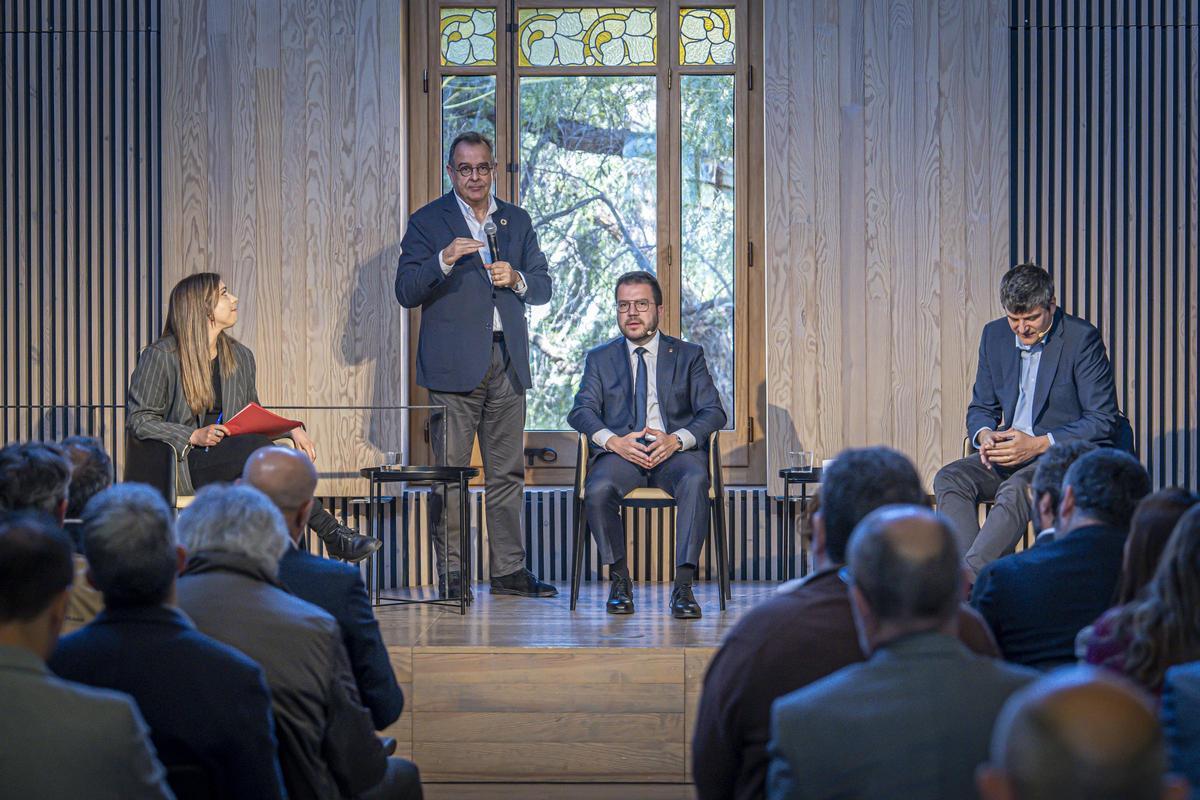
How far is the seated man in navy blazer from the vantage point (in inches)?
178

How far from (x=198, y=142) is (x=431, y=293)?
4.78 ft

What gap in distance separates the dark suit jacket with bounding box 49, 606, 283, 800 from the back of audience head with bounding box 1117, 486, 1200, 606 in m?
1.36

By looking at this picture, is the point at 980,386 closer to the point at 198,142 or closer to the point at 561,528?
the point at 561,528

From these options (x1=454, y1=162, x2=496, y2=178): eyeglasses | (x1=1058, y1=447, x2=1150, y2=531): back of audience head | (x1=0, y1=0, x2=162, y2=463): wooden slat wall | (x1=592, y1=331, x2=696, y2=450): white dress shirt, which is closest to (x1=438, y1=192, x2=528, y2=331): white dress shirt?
(x1=454, y1=162, x2=496, y2=178): eyeglasses

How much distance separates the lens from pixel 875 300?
217 inches

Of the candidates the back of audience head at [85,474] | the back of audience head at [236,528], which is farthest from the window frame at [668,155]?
the back of audience head at [236,528]

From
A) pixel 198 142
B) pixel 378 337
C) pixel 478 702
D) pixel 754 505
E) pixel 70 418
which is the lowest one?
pixel 478 702

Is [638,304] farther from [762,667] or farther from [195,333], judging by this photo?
[762,667]

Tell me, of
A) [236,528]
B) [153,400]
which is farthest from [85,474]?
[236,528]

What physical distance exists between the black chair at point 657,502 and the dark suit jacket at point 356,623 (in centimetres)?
201

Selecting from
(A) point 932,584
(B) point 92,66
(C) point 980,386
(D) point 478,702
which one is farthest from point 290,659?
(B) point 92,66

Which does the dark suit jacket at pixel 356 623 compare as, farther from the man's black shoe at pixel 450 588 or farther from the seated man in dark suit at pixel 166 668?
the man's black shoe at pixel 450 588

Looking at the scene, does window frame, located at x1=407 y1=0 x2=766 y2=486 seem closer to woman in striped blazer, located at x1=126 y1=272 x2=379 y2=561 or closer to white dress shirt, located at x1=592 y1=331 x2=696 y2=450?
white dress shirt, located at x1=592 y1=331 x2=696 y2=450

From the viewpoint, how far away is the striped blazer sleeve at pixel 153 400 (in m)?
4.55
